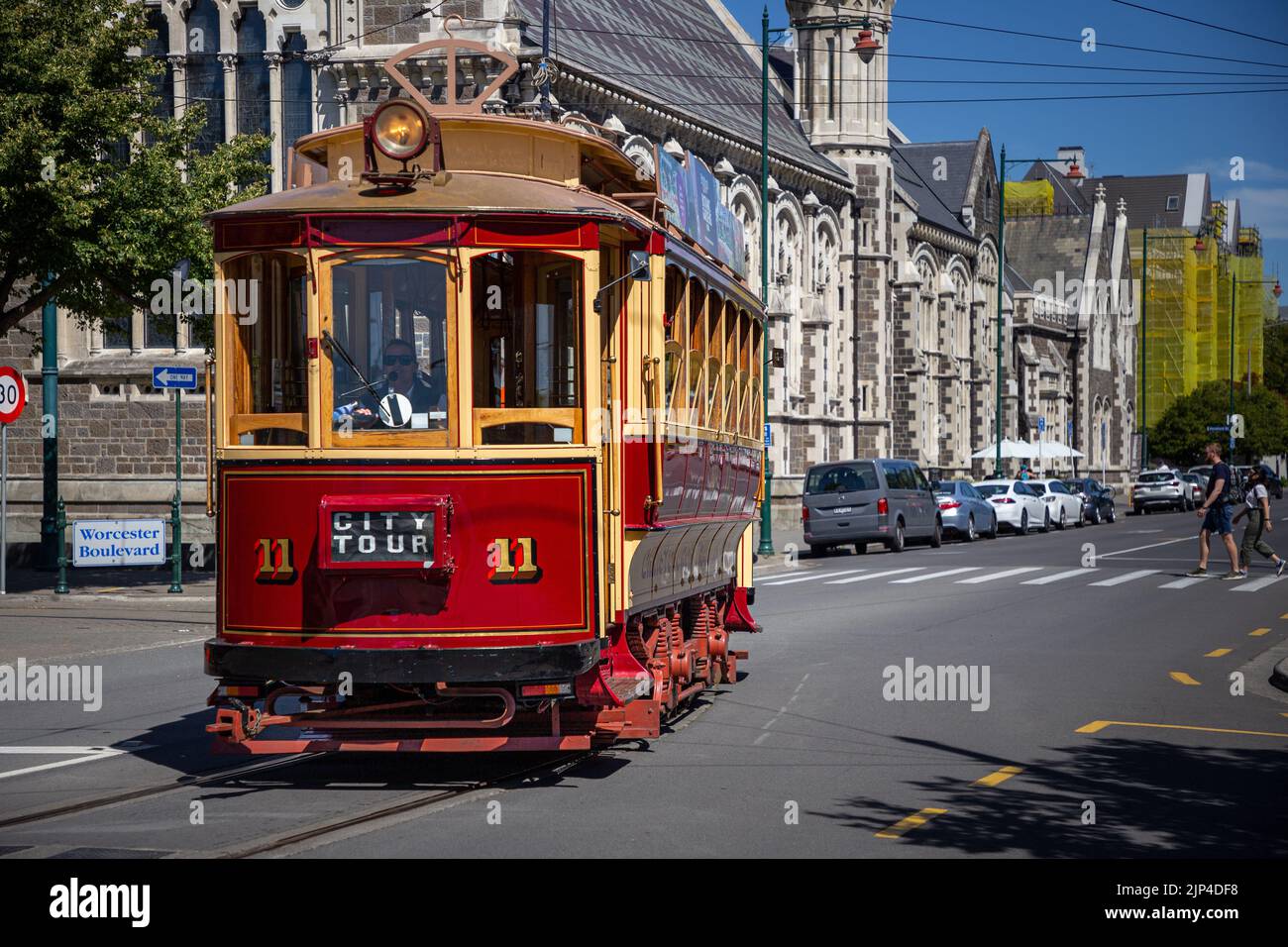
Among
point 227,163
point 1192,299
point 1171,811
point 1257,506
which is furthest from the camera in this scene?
point 1192,299

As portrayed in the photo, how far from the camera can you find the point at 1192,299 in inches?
4139

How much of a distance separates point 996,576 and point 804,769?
58.7 feet

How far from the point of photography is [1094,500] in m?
53.7

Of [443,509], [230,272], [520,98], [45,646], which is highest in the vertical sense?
[520,98]

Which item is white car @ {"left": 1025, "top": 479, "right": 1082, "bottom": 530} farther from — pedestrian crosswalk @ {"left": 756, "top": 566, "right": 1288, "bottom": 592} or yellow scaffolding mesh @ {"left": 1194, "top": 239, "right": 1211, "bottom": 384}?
yellow scaffolding mesh @ {"left": 1194, "top": 239, "right": 1211, "bottom": 384}

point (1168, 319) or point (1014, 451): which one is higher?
point (1168, 319)

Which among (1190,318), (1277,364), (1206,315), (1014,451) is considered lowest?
(1014,451)

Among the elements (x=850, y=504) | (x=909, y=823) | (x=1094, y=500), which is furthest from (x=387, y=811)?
(x=1094, y=500)

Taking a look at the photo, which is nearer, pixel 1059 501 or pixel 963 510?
pixel 963 510

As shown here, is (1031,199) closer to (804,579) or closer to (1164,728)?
(804,579)
